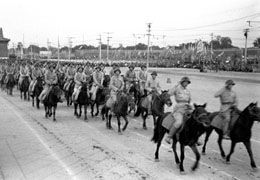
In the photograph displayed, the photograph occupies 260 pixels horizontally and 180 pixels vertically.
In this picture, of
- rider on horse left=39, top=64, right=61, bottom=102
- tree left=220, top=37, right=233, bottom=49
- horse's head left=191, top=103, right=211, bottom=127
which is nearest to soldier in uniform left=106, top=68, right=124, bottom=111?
rider on horse left=39, top=64, right=61, bottom=102

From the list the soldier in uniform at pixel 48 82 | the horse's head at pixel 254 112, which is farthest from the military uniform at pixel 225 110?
the soldier in uniform at pixel 48 82

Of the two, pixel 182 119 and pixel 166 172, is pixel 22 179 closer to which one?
pixel 166 172

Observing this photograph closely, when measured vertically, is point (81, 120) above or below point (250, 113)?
below

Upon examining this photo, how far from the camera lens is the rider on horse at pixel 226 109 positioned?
1020 centimetres

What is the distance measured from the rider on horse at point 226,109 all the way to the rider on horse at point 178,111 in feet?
4.23

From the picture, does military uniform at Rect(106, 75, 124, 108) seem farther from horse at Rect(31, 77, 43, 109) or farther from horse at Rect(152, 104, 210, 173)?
horse at Rect(31, 77, 43, 109)

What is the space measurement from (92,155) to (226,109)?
12.5ft

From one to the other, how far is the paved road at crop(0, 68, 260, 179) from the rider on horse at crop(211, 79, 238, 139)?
2.86 feet

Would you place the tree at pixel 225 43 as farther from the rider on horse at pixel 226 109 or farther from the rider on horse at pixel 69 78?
the rider on horse at pixel 226 109

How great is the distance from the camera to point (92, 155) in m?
10.4

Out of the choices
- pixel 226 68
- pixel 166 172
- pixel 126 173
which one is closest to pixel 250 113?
pixel 166 172

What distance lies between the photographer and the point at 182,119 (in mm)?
9375

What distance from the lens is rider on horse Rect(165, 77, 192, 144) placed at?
9.38 metres

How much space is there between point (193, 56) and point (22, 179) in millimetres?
96047
